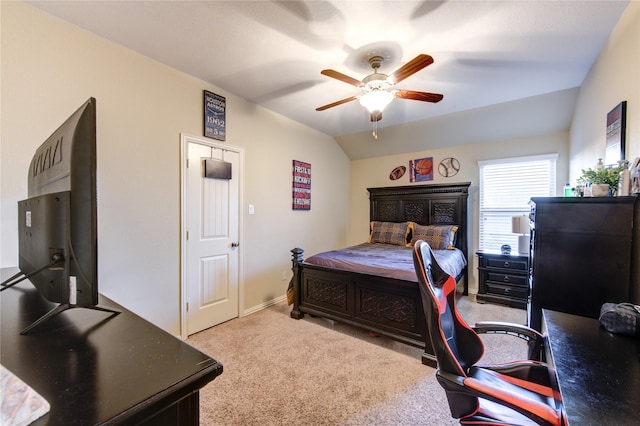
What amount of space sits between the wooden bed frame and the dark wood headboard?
0.01m

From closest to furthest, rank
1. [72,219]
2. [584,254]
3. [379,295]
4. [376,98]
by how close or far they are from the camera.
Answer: [72,219] < [584,254] < [376,98] < [379,295]

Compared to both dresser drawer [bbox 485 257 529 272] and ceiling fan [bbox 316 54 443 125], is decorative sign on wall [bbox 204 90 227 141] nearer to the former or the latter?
ceiling fan [bbox 316 54 443 125]

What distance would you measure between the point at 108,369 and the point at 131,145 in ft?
7.63

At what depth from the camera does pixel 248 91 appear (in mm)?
3037

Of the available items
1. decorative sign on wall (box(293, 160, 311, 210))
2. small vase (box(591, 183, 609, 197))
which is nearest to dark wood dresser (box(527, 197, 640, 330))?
small vase (box(591, 183, 609, 197))

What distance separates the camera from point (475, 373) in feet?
4.17

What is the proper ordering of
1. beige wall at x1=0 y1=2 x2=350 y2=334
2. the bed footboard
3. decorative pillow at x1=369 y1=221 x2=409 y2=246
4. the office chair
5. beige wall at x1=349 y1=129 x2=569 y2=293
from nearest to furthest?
the office chair < beige wall at x1=0 y1=2 x2=350 y2=334 < the bed footboard < beige wall at x1=349 y1=129 x2=569 y2=293 < decorative pillow at x1=369 y1=221 x2=409 y2=246

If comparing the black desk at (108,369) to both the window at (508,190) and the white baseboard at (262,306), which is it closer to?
the white baseboard at (262,306)

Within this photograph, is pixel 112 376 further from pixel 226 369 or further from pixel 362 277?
pixel 362 277

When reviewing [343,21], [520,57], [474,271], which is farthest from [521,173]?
[343,21]

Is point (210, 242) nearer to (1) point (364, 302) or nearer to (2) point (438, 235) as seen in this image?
(1) point (364, 302)

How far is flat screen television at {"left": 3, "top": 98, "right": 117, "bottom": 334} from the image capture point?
70 centimetres

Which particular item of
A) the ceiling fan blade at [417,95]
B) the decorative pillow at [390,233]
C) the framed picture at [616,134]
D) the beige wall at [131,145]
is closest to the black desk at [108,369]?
the beige wall at [131,145]

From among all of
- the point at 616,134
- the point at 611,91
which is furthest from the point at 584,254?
the point at 611,91
